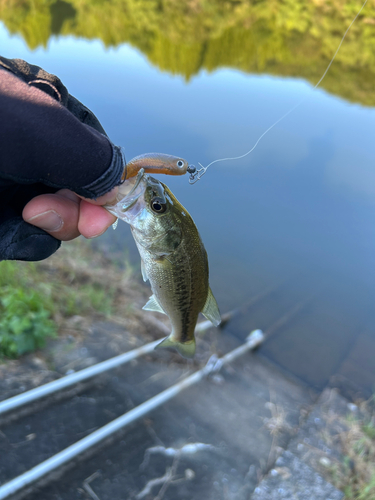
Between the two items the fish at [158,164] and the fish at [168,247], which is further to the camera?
the fish at [168,247]

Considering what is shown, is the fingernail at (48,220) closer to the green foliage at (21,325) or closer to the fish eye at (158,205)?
the fish eye at (158,205)

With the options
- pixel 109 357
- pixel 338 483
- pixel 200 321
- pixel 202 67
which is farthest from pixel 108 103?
pixel 338 483

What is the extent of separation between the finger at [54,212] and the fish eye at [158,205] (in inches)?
17.0

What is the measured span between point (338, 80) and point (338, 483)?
530 inches

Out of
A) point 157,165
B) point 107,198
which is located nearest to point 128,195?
point 107,198

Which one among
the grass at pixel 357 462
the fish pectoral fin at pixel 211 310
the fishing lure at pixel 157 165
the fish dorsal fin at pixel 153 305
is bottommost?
the grass at pixel 357 462

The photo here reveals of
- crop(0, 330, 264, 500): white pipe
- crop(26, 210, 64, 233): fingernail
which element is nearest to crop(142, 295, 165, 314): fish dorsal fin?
crop(26, 210, 64, 233): fingernail

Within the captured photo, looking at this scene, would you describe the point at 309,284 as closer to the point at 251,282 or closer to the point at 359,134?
the point at 251,282

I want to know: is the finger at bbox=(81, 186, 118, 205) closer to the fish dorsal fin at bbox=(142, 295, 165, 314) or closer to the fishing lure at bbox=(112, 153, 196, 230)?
the fishing lure at bbox=(112, 153, 196, 230)

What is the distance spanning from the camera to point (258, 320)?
6305 mm

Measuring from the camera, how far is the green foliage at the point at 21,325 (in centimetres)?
364

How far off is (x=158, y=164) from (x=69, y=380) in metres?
2.65

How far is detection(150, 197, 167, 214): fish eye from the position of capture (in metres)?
1.94

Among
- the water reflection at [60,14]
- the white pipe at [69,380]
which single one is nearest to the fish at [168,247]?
the white pipe at [69,380]
